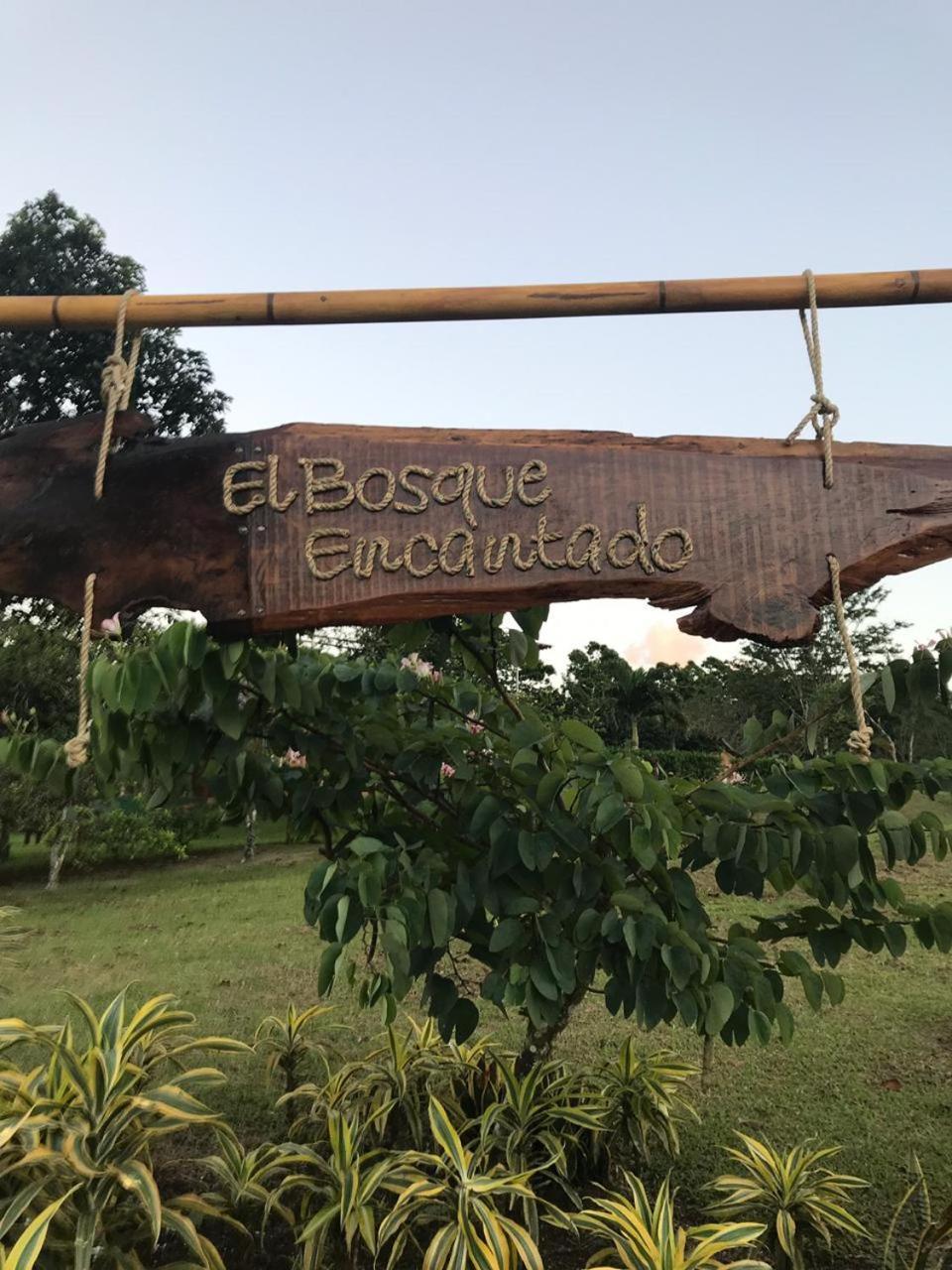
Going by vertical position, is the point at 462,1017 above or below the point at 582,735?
below

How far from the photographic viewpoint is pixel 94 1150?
77.6 inches

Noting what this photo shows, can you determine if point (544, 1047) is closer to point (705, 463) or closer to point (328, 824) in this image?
point (328, 824)

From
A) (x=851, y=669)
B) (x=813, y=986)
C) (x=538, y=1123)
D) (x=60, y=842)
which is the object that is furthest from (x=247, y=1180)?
(x=60, y=842)

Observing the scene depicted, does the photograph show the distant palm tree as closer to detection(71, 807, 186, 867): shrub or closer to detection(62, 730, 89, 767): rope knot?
detection(71, 807, 186, 867): shrub

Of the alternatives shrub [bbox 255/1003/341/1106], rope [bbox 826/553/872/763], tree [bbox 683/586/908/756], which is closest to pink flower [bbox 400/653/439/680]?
rope [bbox 826/553/872/763]

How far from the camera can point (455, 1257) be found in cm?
192

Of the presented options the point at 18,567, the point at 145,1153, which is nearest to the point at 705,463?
the point at 18,567

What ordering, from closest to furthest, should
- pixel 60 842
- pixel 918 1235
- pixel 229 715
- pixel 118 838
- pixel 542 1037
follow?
pixel 229 715 → pixel 918 1235 → pixel 542 1037 → pixel 60 842 → pixel 118 838

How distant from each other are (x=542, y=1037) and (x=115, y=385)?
7.07 feet

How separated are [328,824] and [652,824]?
92cm

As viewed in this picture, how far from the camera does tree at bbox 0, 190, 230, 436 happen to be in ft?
33.8

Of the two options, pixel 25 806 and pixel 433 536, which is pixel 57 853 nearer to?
pixel 25 806

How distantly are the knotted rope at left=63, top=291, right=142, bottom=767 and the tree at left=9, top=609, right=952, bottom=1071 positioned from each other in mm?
83

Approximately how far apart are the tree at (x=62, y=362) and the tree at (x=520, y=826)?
8957 millimetres
